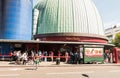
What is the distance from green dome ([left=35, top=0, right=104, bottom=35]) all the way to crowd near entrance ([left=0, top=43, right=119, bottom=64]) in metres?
6.56

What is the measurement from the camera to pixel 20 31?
4125cm

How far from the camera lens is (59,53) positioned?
35.4 meters

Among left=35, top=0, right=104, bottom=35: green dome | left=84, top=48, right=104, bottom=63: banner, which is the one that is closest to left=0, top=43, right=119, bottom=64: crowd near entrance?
left=84, top=48, right=104, bottom=63: banner

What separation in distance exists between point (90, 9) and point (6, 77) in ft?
112

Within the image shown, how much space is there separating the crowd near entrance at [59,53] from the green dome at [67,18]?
656 centimetres

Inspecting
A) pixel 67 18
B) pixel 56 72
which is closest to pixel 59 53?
pixel 67 18

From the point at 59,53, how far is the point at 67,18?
1274 centimetres

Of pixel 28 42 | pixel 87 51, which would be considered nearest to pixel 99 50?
pixel 87 51

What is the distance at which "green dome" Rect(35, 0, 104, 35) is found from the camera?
45794 millimetres

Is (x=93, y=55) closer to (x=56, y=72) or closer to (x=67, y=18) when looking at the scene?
(x=56, y=72)

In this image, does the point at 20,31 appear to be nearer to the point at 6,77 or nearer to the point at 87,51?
the point at 87,51

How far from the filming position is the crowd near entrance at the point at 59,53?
31.6m

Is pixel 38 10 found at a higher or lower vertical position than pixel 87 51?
higher

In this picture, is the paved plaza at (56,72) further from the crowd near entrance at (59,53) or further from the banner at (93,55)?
the banner at (93,55)
